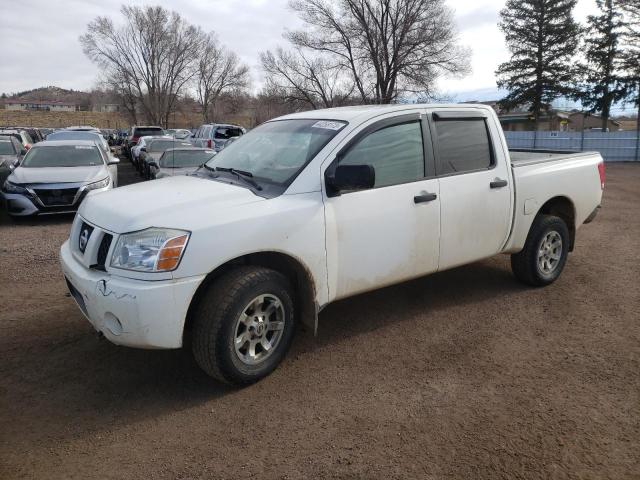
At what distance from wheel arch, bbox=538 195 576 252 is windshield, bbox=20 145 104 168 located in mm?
8827

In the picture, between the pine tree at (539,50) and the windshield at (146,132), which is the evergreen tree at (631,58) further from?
the windshield at (146,132)

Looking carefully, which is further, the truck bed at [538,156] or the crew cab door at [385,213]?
the truck bed at [538,156]

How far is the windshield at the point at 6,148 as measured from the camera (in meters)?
12.9

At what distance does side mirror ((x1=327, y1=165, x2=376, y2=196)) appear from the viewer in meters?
3.38

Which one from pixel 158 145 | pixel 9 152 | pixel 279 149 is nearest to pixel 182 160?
pixel 158 145

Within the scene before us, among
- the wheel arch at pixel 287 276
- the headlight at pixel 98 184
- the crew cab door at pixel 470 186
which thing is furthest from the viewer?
the headlight at pixel 98 184

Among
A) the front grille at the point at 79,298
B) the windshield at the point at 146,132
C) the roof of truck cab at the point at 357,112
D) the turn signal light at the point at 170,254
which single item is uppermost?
the windshield at the point at 146,132

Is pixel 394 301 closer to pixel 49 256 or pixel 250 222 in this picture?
pixel 250 222

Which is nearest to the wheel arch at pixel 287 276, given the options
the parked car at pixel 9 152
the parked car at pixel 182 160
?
the parked car at pixel 182 160

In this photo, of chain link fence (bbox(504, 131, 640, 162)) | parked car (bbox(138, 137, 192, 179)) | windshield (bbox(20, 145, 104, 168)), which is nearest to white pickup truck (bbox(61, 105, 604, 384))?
windshield (bbox(20, 145, 104, 168))

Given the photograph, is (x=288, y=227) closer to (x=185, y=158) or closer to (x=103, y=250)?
(x=103, y=250)

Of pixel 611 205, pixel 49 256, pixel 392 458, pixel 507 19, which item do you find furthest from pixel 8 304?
pixel 507 19

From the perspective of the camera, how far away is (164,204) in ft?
10.8

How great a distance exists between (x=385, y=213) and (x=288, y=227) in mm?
856
